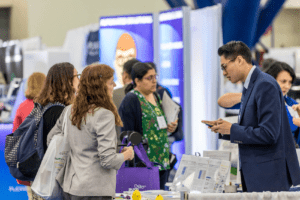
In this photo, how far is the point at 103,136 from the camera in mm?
1904

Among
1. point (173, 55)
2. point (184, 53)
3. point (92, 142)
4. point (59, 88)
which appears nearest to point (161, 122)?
point (59, 88)

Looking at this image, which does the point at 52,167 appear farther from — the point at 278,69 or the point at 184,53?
the point at 184,53

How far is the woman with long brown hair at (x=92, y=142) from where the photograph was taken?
6.31 feet

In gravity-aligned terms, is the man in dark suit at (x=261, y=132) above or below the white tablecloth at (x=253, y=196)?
above

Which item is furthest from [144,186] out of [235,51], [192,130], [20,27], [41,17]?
[20,27]

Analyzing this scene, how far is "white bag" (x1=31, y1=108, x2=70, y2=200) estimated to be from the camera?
2.04 m

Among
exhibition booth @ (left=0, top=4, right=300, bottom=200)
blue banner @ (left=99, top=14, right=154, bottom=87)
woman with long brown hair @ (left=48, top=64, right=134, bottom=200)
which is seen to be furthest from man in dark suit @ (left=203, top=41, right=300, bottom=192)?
blue banner @ (left=99, top=14, right=154, bottom=87)

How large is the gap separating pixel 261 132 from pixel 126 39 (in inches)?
149

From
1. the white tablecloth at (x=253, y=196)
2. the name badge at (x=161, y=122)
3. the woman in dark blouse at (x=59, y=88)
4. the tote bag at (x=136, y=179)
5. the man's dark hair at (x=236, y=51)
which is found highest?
the man's dark hair at (x=236, y=51)

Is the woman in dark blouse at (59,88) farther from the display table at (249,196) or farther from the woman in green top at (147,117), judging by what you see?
the display table at (249,196)

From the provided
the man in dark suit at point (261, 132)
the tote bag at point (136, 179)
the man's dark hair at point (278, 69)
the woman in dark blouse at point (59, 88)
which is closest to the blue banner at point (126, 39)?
the man's dark hair at point (278, 69)

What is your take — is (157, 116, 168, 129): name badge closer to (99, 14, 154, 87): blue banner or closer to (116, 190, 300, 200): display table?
(116, 190, 300, 200): display table

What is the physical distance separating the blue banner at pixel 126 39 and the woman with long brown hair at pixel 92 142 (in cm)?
333

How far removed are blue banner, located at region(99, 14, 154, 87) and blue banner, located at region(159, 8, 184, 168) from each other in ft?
0.57
